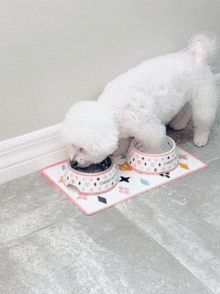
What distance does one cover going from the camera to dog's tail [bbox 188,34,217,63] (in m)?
2.08

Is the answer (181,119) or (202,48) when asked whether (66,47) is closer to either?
(202,48)

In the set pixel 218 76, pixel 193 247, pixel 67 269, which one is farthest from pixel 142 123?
pixel 218 76

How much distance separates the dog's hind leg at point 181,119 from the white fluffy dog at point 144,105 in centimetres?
9

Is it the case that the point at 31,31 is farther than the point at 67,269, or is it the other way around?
the point at 31,31

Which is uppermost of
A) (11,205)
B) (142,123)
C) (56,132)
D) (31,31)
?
(31,31)

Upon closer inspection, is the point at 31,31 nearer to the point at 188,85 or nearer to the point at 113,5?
the point at 113,5

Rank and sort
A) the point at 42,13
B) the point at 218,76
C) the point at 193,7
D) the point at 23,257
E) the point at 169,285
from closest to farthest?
the point at 169,285 < the point at 23,257 < the point at 42,13 < the point at 193,7 < the point at 218,76

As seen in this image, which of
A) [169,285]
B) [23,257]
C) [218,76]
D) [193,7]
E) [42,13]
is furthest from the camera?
[218,76]

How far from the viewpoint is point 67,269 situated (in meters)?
1.53

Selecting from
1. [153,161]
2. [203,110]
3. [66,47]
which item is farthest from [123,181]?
[66,47]

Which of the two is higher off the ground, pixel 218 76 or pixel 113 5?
pixel 113 5

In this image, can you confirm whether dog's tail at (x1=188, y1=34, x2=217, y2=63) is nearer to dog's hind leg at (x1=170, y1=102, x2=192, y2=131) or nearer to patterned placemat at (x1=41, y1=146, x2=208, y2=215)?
dog's hind leg at (x1=170, y1=102, x2=192, y2=131)

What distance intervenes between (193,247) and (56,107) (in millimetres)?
898

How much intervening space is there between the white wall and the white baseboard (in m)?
0.04
